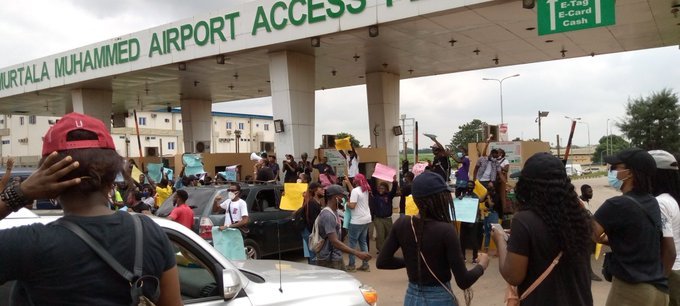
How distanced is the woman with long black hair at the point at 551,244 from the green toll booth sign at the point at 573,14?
9.47 metres

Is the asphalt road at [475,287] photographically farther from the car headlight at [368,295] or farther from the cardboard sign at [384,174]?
the car headlight at [368,295]

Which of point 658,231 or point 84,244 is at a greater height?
point 84,244

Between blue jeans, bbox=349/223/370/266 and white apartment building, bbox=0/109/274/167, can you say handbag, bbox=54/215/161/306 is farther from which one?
white apartment building, bbox=0/109/274/167

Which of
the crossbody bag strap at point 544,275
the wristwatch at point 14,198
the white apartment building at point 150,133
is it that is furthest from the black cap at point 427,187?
the white apartment building at point 150,133

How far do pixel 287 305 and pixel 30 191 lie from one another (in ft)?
6.67

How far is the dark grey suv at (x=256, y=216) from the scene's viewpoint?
8930 millimetres

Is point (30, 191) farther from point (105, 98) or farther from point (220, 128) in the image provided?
point (220, 128)

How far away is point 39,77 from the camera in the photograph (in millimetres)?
22438

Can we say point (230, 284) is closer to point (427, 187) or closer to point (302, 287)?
point (302, 287)

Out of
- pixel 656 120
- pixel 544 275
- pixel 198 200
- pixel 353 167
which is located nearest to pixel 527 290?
pixel 544 275

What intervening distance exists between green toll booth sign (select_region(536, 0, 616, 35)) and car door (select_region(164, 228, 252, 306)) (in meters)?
10.1

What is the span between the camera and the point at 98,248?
1.70 m

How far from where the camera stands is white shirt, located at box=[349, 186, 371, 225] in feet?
30.3

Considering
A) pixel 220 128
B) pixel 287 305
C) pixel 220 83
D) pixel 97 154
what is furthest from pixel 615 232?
pixel 220 128
